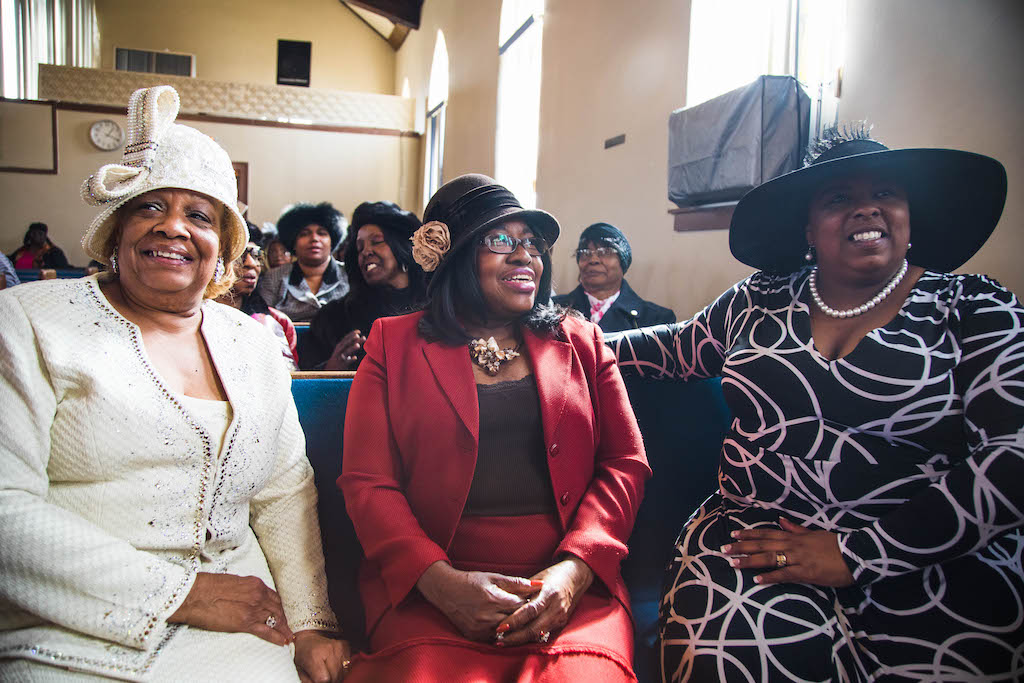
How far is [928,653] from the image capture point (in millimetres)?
1182

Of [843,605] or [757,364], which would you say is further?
[757,364]

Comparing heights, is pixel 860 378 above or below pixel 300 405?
above

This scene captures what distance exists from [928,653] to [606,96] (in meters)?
4.10

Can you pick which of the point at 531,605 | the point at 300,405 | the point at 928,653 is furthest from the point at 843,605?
the point at 300,405

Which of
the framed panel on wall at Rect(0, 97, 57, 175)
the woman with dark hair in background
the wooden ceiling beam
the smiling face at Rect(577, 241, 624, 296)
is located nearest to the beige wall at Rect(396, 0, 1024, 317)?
the smiling face at Rect(577, 241, 624, 296)

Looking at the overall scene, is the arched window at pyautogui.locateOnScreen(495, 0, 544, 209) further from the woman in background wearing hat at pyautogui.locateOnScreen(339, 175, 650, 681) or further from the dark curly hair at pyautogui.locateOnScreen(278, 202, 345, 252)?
the woman in background wearing hat at pyautogui.locateOnScreen(339, 175, 650, 681)

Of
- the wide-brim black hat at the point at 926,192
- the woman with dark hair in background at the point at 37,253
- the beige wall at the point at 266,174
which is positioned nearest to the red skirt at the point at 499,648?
the wide-brim black hat at the point at 926,192

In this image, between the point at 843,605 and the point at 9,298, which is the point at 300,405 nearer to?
the point at 9,298

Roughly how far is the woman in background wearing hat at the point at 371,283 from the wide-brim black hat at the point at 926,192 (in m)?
1.66

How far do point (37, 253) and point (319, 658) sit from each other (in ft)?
33.6

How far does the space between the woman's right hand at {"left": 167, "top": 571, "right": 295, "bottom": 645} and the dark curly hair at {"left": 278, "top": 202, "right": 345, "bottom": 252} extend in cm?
326

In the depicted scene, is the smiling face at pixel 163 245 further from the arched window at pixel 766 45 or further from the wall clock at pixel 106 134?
the wall clock at pixel 106 134

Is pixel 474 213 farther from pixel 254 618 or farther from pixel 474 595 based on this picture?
pixel 254 618

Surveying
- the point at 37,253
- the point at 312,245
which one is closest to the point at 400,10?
the point at 37,253
